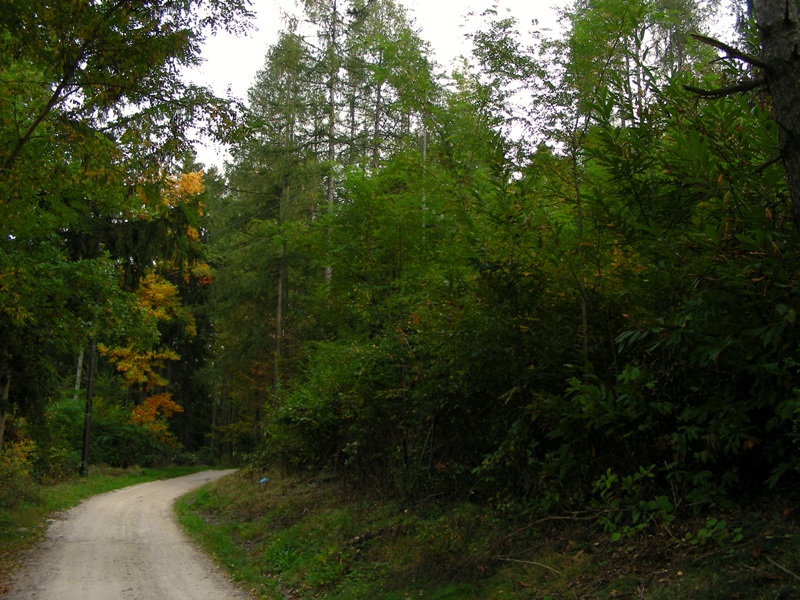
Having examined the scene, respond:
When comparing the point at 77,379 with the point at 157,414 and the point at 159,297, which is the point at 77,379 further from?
the point at 159,297

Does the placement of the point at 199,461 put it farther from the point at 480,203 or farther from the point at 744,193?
the point at 744,193

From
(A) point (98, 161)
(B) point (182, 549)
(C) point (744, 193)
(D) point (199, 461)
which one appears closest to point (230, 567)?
(B) point (182, 549)

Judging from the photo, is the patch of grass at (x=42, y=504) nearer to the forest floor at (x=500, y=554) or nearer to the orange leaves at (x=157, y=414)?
the forest floor at (x=500, y=554)

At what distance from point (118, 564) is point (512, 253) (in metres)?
7.86

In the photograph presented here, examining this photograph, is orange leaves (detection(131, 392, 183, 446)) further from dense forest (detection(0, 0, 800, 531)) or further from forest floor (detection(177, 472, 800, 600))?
forest floor (detection(177, 472, 800, 600))

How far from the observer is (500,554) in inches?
249

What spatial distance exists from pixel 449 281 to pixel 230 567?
5.73 metres

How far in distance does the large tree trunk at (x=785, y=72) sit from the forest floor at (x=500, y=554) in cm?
226

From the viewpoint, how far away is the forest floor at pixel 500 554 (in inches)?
176

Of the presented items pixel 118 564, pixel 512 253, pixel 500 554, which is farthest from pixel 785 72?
pixel 118 564

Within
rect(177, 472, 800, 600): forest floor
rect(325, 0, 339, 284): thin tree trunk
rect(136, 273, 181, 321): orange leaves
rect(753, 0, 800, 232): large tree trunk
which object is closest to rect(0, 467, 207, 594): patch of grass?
rect(177, 472, 800, 600): forest floor

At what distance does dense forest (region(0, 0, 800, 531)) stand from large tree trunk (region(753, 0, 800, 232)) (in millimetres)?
16

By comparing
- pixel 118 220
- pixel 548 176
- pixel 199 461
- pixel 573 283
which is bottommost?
pixel 199 461

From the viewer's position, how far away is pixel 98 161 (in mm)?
7449
